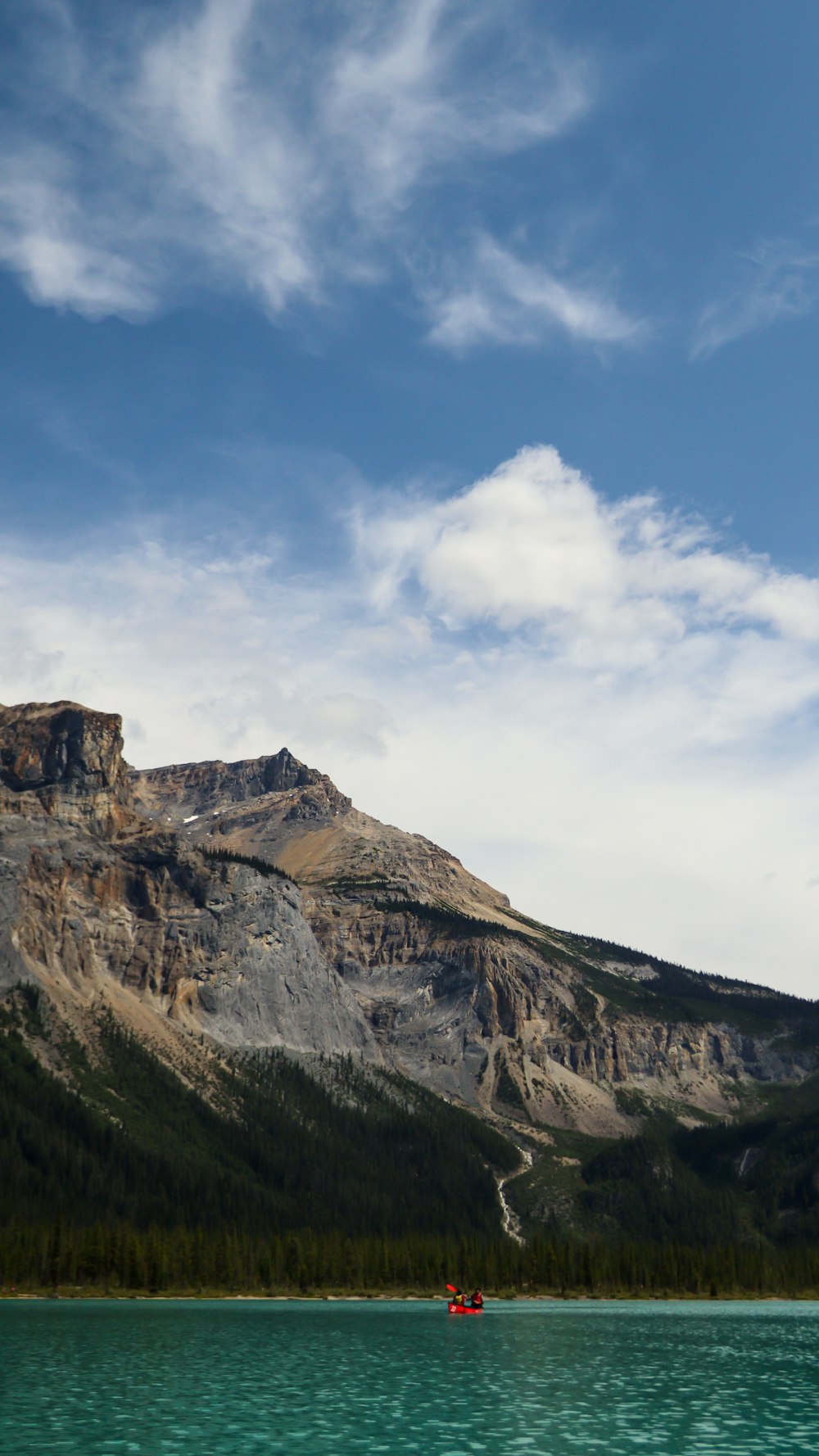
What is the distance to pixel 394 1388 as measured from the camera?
75.5 meters

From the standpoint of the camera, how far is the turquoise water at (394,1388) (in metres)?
54.4

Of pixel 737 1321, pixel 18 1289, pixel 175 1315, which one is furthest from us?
pixel 18 1289

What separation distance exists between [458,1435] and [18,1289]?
499 ft

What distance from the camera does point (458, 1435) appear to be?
2203 inches

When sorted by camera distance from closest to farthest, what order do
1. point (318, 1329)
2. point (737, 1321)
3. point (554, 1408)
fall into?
point (554, 1408)
point (318, 1329)
point (737, 1321)

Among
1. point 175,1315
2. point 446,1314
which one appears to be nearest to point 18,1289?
point 175,1315

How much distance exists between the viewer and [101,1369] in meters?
81.7

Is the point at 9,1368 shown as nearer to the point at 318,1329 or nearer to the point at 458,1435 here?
the point at 458,1435

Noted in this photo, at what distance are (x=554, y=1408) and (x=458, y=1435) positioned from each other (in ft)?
44.7

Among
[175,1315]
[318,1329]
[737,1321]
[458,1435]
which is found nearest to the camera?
[458,1435]

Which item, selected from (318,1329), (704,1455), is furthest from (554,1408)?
(318,1329)

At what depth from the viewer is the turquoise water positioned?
54.4 m

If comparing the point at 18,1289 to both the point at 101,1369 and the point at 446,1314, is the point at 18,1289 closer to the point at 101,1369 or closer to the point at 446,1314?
the point at 446,1314

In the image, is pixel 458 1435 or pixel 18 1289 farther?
pixel 18 1289
